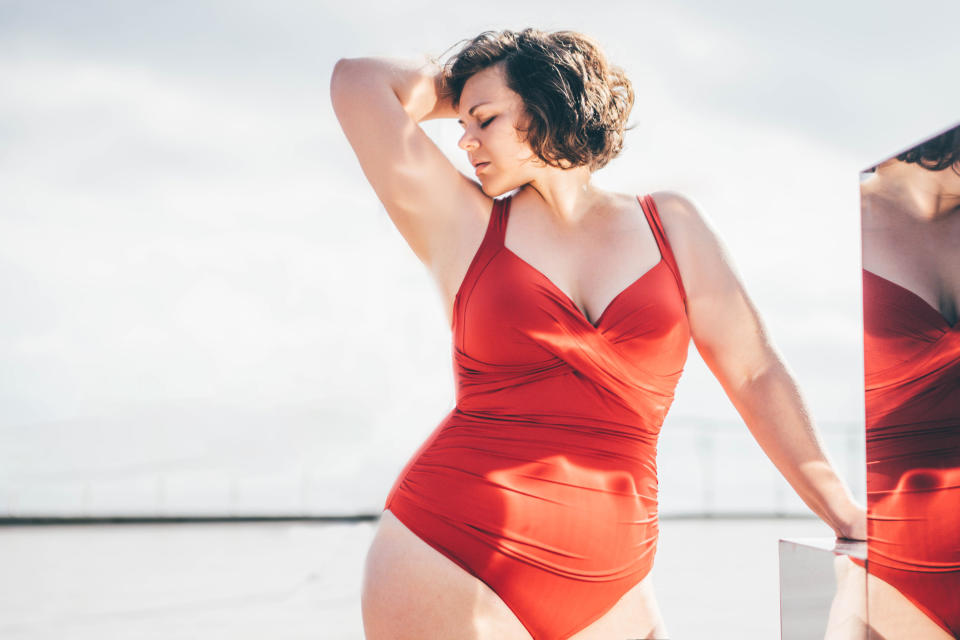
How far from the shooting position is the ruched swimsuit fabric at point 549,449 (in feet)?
3.11

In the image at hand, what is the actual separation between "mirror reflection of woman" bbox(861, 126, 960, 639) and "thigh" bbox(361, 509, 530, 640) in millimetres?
422

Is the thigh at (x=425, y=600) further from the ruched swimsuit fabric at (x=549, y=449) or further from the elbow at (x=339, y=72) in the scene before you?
the elbow at (x=339, y=72)

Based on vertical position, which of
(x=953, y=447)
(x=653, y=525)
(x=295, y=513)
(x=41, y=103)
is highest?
(x=41, y=103)

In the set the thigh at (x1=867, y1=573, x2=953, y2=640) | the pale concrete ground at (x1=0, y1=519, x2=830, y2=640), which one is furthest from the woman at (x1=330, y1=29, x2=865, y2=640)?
the pale concrete ground at (x1=0, y1=519, x2=830, y2=640)

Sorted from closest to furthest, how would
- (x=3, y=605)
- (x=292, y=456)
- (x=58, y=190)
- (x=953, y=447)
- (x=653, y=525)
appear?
1. (x=953, y=447)
2. (x=653, y=525)
3. (x=3, y=605)
4. (x=292, y=456)
5. (x=58, y=190)

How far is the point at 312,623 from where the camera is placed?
354 centimetres

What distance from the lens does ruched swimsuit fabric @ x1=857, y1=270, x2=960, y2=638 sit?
717 millimetres

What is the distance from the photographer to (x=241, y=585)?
436 cm

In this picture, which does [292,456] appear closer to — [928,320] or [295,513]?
[295,513]

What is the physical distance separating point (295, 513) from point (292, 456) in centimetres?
100

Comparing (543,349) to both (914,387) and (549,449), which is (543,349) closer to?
(549,449)

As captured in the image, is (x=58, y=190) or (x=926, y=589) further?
(x=58, y=190)

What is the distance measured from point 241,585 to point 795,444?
13.1ft

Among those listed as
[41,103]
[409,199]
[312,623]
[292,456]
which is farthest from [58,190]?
[409,199]
